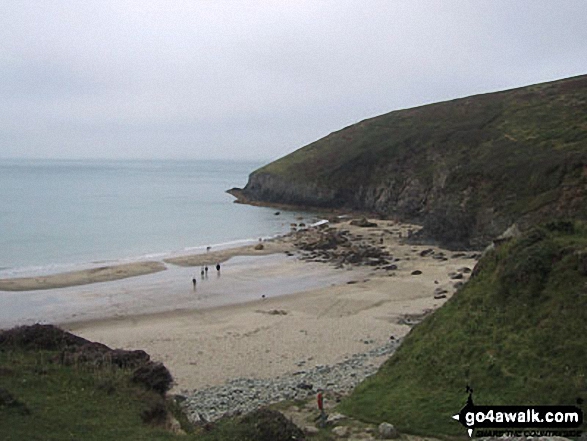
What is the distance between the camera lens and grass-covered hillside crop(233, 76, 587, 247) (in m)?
54.8

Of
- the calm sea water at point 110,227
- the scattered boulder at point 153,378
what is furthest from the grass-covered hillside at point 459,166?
the scattered boulder at point 153,378

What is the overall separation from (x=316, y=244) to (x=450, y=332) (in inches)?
1656

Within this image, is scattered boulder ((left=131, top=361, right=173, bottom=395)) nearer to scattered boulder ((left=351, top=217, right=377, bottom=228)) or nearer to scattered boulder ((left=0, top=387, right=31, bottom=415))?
scattered boulder ((left=0, top=387, right=31, bottom=415))

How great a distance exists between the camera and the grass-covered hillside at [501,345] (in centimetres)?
1337

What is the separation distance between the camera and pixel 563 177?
53438 mm

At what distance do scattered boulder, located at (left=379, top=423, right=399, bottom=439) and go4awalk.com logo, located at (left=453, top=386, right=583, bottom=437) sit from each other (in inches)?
62.1

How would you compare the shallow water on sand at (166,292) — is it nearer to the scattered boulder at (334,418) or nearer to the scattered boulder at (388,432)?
the scattered boulder at (334,418)

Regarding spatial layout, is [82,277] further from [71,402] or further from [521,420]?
[521,420]

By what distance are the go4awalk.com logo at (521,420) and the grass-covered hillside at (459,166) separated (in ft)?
98.6

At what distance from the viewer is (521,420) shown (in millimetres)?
11273

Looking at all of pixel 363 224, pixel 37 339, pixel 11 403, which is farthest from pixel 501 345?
pixel 363 224

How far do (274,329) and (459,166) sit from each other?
51.4 metres

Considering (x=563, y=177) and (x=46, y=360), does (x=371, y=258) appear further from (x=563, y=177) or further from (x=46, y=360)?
(x=46, y=360)

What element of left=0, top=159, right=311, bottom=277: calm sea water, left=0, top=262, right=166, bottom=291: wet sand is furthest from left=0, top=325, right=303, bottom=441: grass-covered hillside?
left=0, top=159, right=311, bottom=277: calm sea water
